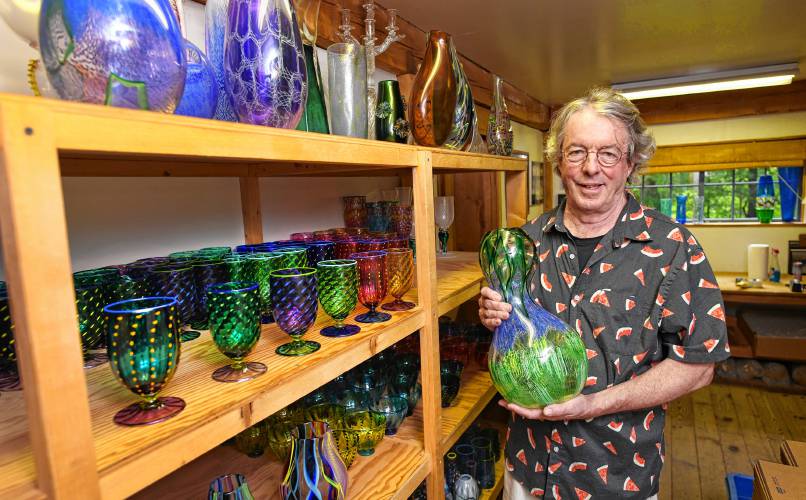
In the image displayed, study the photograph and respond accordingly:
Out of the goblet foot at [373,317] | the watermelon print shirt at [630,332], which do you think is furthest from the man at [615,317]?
the goblet foot at [373,317]

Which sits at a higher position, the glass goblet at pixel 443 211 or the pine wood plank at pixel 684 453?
the glass goblet at pixel 443 211

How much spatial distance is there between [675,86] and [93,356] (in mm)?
4115

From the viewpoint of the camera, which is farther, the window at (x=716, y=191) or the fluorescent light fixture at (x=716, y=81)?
the window at (x=716, y=191)

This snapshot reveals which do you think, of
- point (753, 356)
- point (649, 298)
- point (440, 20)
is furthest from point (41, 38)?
point (753, 356)

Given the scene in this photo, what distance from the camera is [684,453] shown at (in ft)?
9.85

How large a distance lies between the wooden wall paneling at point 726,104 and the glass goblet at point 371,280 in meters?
4.98

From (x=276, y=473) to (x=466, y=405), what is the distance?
0.66 metres

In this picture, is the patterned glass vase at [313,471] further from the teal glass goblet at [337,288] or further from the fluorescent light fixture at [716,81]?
the fluorescent light fixture at [716,81]

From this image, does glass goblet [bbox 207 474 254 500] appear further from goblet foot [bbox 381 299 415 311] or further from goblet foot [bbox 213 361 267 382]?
goblet foot [bbox 381 299 415 311]

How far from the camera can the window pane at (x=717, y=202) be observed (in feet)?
16.9

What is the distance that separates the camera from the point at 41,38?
50cm

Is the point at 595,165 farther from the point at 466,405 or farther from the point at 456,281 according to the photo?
the point at 466,405

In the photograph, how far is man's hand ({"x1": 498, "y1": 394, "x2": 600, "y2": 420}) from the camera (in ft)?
3.54

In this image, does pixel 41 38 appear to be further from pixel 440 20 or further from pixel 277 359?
pixel 440 20
